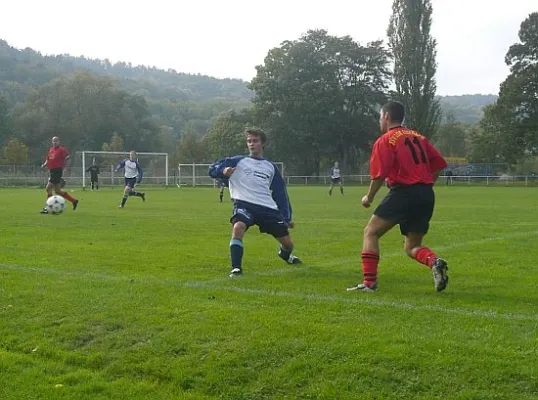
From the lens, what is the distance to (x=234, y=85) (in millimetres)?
186000

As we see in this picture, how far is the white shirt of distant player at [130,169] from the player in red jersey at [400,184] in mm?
17426

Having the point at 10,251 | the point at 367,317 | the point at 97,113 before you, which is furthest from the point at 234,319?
the point at 97,113

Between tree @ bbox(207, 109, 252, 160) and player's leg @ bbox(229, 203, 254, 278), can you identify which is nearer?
player's leg @ bbox(229, 203, 254, 278)

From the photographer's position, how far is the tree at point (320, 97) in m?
70.0

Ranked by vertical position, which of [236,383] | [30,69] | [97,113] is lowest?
[236,383]

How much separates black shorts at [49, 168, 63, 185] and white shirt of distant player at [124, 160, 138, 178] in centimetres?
390

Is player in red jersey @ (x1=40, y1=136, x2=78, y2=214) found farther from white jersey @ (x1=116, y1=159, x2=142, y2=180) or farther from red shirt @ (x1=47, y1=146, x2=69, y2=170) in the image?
white jersey @ (x1=116, y1=159, x2=142, y2=180)

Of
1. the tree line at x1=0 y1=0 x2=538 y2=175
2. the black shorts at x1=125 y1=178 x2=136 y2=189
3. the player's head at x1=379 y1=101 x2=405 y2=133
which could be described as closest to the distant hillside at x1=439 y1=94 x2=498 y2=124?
the tree line at x1=0 y1=0 x2=538 y2=175

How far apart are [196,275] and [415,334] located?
346 cm

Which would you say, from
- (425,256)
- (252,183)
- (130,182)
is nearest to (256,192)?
(252,183)

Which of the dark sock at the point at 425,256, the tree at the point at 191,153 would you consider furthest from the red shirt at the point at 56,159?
the tree at the point at 191,153

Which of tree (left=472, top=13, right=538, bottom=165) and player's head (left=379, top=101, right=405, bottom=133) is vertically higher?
tree (left=472, top=13, right=538, bottom=165)

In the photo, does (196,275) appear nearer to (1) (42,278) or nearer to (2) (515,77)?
(1) (42,278)

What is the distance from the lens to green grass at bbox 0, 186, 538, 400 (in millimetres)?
4336
